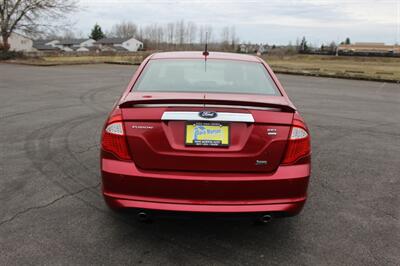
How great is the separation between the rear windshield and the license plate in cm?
66

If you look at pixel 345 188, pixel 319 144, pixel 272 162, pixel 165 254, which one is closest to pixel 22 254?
pixel 165 254

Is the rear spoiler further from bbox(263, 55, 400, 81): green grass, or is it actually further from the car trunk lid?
bbox(263, 55, 400, 81): green grass

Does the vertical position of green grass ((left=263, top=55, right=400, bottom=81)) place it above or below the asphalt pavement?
above

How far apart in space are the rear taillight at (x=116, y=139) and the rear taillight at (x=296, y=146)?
124 cm

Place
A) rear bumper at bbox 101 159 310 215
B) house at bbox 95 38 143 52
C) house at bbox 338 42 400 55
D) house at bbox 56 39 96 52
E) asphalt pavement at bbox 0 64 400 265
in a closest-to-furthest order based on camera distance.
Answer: rear bumper at bbox 101 159 310 215 → asphalt pavement at bbox 0 64 400 265 → house at bbox 338 42 400 55 → house at bbox 95 38 143 52 → house at bbox 56 39 96 52

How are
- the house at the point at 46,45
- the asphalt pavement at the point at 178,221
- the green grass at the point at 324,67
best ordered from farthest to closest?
the house at the point at 46,45 → the green grass at the point at 324,67 → the asphalt pavement at the point at 178,221

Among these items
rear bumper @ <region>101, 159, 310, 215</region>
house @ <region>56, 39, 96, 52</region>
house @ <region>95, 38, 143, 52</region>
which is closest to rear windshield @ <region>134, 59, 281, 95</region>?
rear bumper @ <region>101, 159, 310, 215</region>

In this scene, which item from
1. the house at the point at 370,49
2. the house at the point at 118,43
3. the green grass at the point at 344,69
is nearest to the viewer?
the green grass at the point at 344,69

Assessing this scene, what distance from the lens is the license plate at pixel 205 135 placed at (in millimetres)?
2828

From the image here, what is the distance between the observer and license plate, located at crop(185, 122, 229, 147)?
2828 mm

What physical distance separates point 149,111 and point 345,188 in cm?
287

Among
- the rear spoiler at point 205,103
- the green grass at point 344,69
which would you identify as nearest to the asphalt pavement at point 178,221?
the rear spoiler at point 205,103

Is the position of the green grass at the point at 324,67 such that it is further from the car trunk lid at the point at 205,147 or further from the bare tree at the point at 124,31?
the bare tree at the point at 124,31

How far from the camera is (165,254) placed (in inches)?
121
